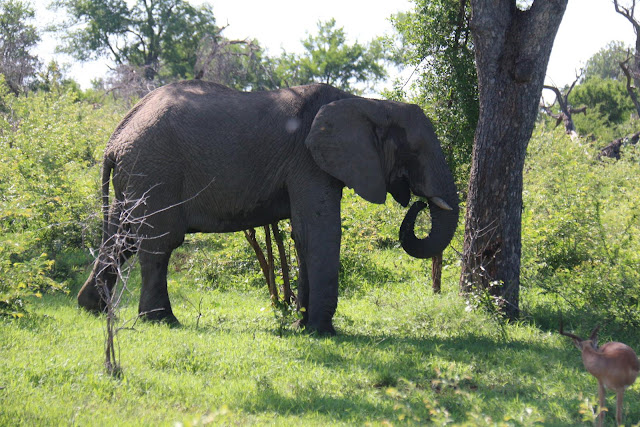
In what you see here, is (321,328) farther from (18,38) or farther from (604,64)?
(604,64)

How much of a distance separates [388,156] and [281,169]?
1.32 m

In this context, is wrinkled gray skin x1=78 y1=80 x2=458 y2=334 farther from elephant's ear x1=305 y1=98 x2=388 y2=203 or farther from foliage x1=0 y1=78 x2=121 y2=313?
foliage x1=0 y1=78 x2=121 y2=313

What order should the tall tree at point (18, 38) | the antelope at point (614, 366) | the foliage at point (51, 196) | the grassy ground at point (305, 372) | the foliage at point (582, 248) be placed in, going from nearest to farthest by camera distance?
1. the antelope at point (614, 366)
2. the grassy ground at point (305, 372)
3. the foliage at point (582, 248)
4. the foliage at point (51, 196)
5. the tall tree at point (18, 38)

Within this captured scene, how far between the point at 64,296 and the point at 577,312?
24.8 ft

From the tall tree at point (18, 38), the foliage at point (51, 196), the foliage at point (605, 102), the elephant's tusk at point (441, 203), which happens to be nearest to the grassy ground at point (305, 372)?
the elephant's tusk at point (441, 203)

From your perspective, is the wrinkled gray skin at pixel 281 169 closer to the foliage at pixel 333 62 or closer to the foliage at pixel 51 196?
the foliage at pixel 51 196

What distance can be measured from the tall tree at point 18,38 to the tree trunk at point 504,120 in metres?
29.6

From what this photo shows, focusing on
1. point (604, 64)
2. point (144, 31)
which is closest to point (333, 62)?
point (144, 31)

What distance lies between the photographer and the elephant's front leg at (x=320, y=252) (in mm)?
7863

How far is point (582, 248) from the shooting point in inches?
Result: 392

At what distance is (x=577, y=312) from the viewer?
8.50 m

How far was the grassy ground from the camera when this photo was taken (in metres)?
5.21

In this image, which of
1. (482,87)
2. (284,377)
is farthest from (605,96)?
(284,377)

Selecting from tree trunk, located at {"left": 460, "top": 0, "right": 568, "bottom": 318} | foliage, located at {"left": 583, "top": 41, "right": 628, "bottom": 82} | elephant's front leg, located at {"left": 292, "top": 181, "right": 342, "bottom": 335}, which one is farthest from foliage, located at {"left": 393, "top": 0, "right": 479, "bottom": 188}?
foliage, located at {"left": 583, "top": 41, "right": 628, "bottom": 82}
